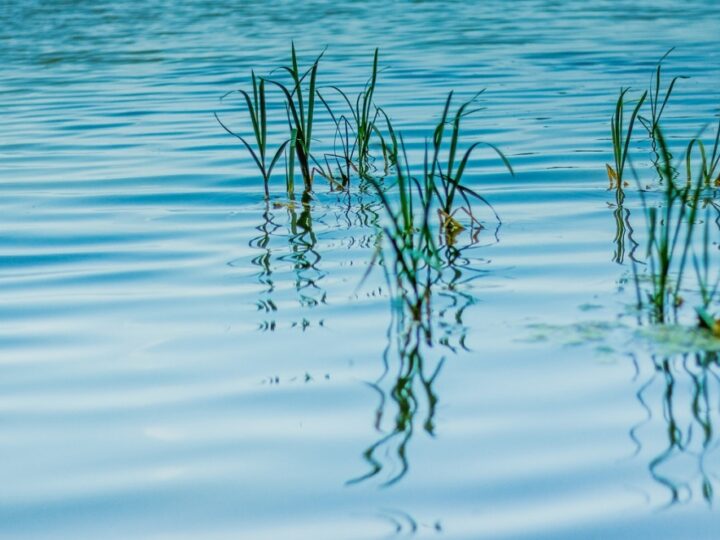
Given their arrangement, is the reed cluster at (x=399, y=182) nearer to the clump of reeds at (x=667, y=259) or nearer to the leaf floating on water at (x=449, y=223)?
the leaf floating on water at (x=449, y=223)

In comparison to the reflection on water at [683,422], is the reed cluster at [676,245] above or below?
above

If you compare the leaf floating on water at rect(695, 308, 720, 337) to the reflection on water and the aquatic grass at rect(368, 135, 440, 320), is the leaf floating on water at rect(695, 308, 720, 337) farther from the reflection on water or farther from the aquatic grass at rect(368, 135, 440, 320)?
the aquatic grass at rect(368, 135, 440, 320)

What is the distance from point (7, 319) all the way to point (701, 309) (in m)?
1.81

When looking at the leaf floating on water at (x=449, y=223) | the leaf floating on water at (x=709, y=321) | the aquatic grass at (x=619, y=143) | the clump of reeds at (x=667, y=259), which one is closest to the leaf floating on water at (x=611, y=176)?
the aquatic grass at (x=619, y=143)

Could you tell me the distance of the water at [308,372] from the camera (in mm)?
2154

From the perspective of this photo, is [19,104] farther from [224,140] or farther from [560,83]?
[560,83]

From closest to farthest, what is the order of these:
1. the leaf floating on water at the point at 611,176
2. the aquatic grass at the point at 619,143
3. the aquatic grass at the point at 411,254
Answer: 1. the aquatic grass at the point at 411,254
2. the aquatic grass at the point at 619,143
3. the leaf floating on water at the point at 611,176

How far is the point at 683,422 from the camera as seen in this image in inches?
95.5

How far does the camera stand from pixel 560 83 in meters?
8.77

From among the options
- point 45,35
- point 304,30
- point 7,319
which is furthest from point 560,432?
point 45,35

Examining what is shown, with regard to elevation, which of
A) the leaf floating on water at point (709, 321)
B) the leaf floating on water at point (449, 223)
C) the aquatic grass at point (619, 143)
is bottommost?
the leaf floating on water at point (709, 321)

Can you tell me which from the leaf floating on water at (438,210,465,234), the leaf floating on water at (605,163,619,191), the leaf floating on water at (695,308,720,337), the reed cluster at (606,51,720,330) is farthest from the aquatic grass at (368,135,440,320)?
the leaf floating on water at (605,163,619,191)

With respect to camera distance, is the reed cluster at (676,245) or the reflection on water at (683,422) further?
the reed cluster at (676,245)

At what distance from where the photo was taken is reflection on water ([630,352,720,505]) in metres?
2.18
